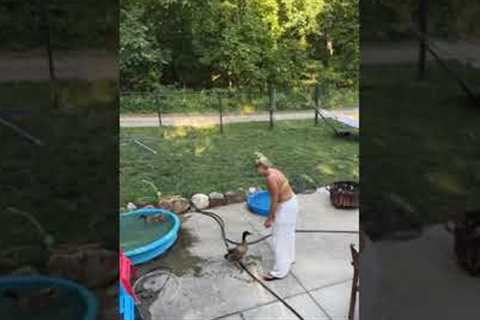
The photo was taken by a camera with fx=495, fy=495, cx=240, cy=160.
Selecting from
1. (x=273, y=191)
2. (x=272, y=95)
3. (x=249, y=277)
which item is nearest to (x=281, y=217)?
(x=273, y=191)

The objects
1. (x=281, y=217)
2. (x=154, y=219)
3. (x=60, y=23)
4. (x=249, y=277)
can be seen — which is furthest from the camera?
(x=154, y=219)

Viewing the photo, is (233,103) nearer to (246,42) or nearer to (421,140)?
(246,42)

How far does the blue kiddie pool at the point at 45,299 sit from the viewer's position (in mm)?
1482

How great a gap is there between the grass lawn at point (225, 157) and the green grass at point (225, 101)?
1.66 m

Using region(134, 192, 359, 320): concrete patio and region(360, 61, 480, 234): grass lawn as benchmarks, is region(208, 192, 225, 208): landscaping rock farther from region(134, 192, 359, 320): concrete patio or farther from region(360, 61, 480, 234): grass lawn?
region(360, 61, 480, 234): grass lawn

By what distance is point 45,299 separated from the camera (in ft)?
4.95

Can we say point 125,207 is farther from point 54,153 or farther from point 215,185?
point 54,153

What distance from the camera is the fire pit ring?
854 centimetres

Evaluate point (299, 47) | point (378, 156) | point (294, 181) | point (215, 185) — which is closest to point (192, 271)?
point (215, 185)

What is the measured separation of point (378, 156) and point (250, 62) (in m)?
15.4

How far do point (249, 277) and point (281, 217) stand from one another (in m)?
0.93

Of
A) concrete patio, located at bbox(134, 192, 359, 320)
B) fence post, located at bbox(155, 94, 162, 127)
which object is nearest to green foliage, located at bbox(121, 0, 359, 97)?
fence post, located at bbox(155, 94, 162, 127)

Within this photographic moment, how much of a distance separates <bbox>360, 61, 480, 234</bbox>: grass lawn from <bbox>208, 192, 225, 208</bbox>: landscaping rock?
726 cm

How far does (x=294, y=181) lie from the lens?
396 inches
